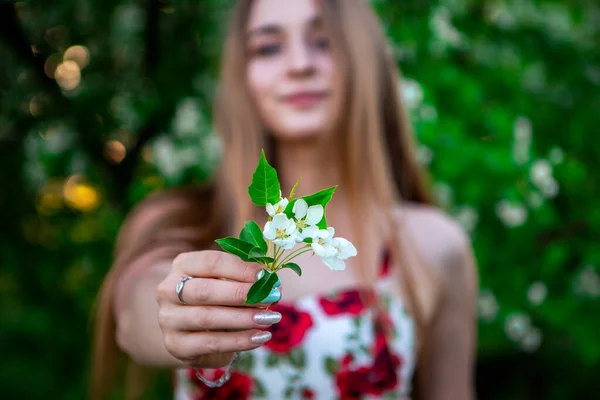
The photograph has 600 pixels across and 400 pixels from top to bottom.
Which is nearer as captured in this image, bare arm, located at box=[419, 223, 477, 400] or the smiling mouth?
the smiling mouth

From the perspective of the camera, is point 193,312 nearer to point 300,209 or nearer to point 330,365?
point 300,209

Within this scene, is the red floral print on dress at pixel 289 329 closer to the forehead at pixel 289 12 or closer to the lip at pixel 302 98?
the lip at pixel 302 98

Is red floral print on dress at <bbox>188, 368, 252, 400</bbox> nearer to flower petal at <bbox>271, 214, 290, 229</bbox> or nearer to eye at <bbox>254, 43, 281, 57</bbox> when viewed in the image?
eye at <bbox>254, 43, 281, 57</bbox>

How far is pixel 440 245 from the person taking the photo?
2156 mm

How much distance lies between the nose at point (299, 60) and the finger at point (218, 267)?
0.95 metres

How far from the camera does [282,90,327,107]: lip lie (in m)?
1.78

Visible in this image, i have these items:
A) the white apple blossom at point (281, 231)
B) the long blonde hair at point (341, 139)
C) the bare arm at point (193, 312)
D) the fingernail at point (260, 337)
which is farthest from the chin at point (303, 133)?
the white apple blossom at point (281, 231)

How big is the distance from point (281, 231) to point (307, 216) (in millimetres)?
37

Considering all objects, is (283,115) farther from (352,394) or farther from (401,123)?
(352,394)

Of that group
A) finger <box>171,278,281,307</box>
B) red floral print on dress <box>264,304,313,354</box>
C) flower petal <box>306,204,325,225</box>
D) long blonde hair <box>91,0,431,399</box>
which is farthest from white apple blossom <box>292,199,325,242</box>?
red floral print on dress <box>264,304,313,354</box>

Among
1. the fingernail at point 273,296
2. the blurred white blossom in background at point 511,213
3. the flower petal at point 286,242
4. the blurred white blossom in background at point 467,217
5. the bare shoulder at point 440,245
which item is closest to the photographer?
the flower petal at point 286,242

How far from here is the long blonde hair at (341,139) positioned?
184 cm

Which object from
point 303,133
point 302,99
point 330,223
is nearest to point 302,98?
point 302,99

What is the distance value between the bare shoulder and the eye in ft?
2.47
